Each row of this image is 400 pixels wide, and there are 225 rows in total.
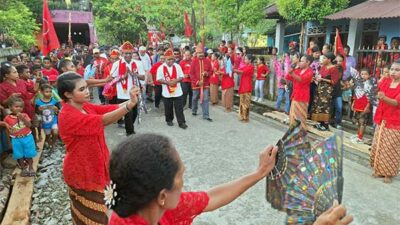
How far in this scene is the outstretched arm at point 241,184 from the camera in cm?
190

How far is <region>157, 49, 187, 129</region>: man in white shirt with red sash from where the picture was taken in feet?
25.3

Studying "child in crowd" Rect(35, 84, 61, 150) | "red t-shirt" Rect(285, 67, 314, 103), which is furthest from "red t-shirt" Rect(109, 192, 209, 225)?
"red t-shirt" Rect(285, 67, 314, 103)

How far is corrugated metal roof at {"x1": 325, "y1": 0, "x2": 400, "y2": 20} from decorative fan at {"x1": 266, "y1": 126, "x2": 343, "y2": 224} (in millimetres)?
7729

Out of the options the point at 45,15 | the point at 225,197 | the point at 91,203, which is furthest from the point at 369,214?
the point at 45,15

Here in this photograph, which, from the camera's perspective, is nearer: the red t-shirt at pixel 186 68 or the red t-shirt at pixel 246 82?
the red t-shirt at pixel 246 82

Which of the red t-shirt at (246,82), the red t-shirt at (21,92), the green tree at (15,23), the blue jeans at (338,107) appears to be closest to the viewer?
the red t-shirt at (21,92)

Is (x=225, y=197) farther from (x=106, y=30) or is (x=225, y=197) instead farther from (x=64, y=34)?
(x=64, y=34)

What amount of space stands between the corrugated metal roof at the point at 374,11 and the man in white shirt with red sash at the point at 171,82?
500 centimetres

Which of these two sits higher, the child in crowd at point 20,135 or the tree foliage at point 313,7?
the tree foliage at point 313,7

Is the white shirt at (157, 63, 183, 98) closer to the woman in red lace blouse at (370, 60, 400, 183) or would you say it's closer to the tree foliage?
the woman in red lace blouse at (370, 60, 400, 183)

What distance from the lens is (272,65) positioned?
34.9ft

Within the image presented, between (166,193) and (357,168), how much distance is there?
479 centimetres

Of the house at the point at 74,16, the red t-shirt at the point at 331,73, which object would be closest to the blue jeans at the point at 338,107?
the red t-shirt at the point at 331,73

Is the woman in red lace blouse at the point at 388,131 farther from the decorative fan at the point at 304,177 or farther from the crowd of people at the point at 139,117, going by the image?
the decorative fan at the point at 304,177
